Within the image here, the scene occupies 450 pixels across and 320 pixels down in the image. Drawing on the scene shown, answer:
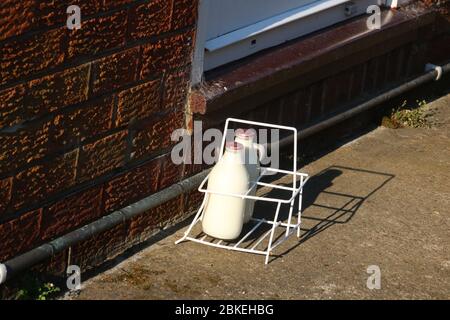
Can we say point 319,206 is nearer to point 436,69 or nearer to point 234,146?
point 234,146

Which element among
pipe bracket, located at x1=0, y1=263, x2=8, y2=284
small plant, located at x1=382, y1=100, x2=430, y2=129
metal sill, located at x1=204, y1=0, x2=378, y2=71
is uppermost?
metal sill, located at x1=204, y1=0, x2=378, y2=71

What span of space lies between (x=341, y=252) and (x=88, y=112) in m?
1.50

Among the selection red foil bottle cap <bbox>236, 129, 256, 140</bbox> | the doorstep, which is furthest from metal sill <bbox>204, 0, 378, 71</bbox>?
red foil bottle cap <bbox>236, 129, 256, 140</bbox>

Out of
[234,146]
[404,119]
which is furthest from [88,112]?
[404,119]

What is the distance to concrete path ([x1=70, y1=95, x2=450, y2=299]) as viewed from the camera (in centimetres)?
494

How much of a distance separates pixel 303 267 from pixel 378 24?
2209 mm

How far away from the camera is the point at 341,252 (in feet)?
17.7

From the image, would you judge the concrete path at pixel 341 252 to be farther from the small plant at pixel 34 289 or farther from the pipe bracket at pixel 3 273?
the pipe bracket at pixel 3 273

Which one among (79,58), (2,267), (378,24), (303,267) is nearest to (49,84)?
(79,58)

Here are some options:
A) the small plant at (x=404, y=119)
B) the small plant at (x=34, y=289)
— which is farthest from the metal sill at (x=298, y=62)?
the small plant at (x=34, y=289)

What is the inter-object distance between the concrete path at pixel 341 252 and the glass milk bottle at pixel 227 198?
13 centimetres

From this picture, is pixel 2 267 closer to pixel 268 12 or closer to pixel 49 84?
pixel 49 84

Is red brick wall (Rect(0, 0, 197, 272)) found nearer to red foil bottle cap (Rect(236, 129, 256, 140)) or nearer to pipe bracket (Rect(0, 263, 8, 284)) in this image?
pipe bracket (Rect(0, 263, 8, 284))

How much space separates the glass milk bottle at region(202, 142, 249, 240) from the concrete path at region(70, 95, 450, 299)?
5.0 inches
